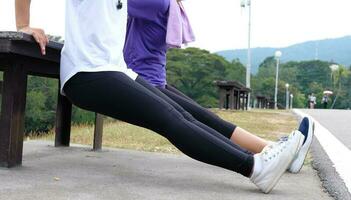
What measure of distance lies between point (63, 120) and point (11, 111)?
118cm

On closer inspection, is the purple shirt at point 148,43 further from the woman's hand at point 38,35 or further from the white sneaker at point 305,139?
the white sneaker at point 305,139

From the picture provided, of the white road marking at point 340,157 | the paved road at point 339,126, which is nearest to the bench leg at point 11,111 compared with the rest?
the white road marking at point 340,157

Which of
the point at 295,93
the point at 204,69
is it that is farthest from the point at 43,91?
the point at 295,93

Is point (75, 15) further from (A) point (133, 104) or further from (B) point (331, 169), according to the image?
(B) point (331, 169)

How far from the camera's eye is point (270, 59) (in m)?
Answer: 97.9

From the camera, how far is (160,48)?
354 cm

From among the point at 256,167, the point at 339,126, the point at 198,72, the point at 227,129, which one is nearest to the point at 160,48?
the point at 227,129

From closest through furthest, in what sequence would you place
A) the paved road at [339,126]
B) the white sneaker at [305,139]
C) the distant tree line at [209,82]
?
the white sneaker at [305,139] → the paved road at [339,126] → the distant tree line at [209,82]

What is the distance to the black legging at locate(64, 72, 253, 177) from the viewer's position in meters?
2.64

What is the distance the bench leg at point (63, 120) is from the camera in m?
4.02

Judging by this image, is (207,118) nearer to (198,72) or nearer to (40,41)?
(40,41)

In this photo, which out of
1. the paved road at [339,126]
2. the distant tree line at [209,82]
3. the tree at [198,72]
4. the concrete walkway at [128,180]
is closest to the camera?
the concrete walkway at [128,180]

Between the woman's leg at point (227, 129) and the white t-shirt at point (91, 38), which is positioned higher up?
the white t-shirt at point (91, 38)

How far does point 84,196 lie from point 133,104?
0.52 metres
